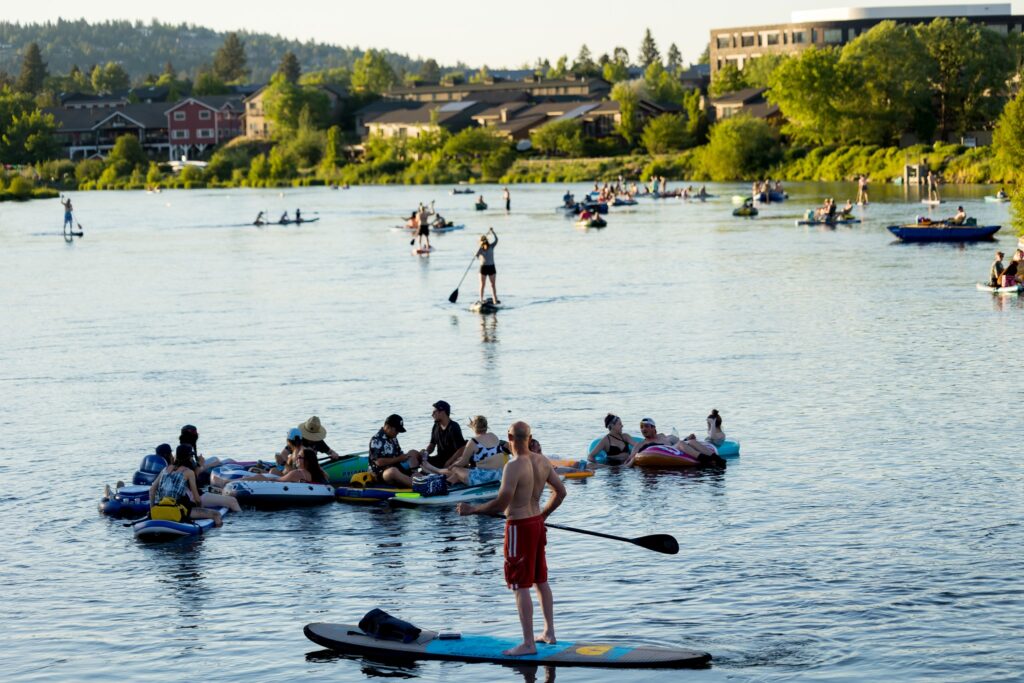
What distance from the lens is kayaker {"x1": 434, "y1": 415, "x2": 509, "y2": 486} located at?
24.3 m

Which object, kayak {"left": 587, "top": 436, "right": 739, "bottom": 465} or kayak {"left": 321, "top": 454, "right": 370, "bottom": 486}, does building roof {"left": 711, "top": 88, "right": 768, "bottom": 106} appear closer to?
kayak {"left": 587, "top": 436, "right": 739, "bottom": 465}

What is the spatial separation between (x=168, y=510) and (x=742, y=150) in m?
143

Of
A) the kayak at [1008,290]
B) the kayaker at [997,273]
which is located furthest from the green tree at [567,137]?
the kayak at [1008,290]

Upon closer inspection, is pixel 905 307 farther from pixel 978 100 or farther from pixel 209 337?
pixel 978 100

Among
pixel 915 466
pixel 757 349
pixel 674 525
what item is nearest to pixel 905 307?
pixel 757 349

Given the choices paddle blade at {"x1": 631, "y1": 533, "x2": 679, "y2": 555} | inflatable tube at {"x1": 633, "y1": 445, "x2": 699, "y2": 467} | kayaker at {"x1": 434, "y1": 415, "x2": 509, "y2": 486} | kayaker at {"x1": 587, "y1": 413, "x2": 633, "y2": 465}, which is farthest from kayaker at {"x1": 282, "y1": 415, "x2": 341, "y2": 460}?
paddle blade at {"x1": 631, "y1": 533, "x2": 679, "y2": 555}

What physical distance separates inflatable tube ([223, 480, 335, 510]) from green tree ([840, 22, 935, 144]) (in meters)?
136

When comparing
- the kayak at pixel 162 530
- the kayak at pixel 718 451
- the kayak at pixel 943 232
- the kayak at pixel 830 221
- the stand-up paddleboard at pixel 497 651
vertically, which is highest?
the kayak at pixel 830 221

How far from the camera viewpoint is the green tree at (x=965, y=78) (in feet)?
506

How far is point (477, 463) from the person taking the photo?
2445 centimetres

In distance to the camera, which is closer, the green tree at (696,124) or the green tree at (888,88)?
the green tree at (888,88)

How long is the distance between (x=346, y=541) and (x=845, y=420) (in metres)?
12.4

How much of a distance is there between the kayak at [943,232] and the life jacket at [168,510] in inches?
2210

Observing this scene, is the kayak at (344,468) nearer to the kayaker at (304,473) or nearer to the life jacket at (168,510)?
the kayaker at (304,473)
